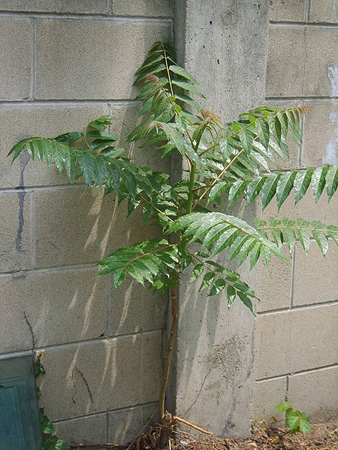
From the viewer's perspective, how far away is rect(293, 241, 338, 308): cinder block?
348 cm

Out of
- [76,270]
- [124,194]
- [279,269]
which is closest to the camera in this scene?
[124,194]

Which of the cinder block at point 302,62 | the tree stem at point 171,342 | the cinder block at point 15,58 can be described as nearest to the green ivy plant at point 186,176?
the tree stem at point 171,342

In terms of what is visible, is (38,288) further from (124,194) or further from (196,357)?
(196,357)

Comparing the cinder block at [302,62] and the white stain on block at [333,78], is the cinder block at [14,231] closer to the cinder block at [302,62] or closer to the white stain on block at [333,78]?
the cinder block at [302,62]

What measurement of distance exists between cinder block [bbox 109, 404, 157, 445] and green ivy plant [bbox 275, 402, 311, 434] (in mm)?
661

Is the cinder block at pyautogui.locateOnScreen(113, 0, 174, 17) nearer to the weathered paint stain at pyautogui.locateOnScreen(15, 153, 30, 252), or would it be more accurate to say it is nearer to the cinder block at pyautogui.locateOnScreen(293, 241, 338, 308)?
the weathered paint stain at pyautogui.locateOnScreen(15, 153, 30, 252)

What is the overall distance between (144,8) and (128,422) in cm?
177

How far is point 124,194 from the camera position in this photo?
9.16ft

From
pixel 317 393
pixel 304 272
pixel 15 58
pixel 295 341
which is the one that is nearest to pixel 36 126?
pixel 15 58

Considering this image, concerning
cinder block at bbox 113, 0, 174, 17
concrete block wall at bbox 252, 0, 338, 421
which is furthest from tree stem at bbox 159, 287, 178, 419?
cinder block at bbox 113, 0, 174, 17

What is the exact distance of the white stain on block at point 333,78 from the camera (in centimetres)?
336

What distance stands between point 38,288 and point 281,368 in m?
1.31

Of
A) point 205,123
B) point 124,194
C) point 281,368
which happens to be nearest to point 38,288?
point 124,194

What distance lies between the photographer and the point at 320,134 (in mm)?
3395
